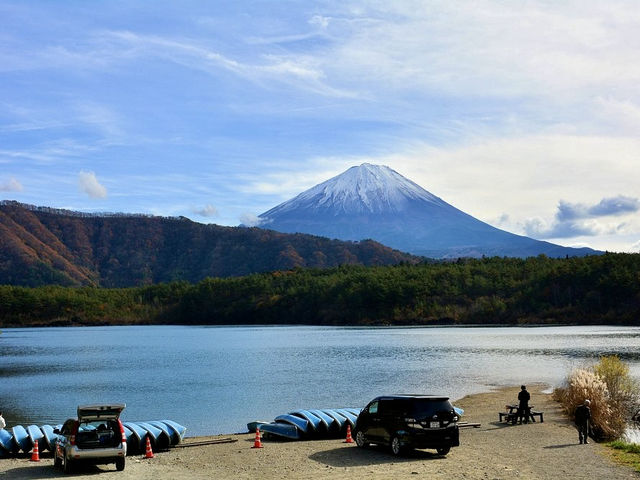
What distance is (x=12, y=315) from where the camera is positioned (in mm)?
175000

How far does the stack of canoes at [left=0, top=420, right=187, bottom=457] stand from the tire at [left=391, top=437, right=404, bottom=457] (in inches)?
296

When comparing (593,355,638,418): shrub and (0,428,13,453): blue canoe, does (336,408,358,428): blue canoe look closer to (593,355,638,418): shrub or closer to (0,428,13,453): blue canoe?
(593,355,638,418): shrub

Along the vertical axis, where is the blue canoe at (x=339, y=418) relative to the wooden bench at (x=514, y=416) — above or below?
above

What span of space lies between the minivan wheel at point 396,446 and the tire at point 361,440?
1.59 meters

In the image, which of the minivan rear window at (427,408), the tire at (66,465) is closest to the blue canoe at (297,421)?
the minivan rear window at (427,408)

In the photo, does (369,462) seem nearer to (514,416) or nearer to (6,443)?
(514,416)

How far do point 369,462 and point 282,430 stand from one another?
22.1ft

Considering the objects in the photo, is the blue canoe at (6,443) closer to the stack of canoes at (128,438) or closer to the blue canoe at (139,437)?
the stack of canoes at (128,438)

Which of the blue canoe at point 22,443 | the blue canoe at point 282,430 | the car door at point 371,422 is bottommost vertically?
the blue canoe at point 282,430

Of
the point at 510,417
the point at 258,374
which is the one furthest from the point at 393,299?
the point at 510,417

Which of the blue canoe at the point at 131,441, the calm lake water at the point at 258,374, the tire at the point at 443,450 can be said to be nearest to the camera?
the tire at the point at 443,450

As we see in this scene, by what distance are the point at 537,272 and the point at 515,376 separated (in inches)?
4290

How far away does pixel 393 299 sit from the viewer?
160250 mm

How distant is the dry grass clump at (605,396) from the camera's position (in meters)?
26.4
